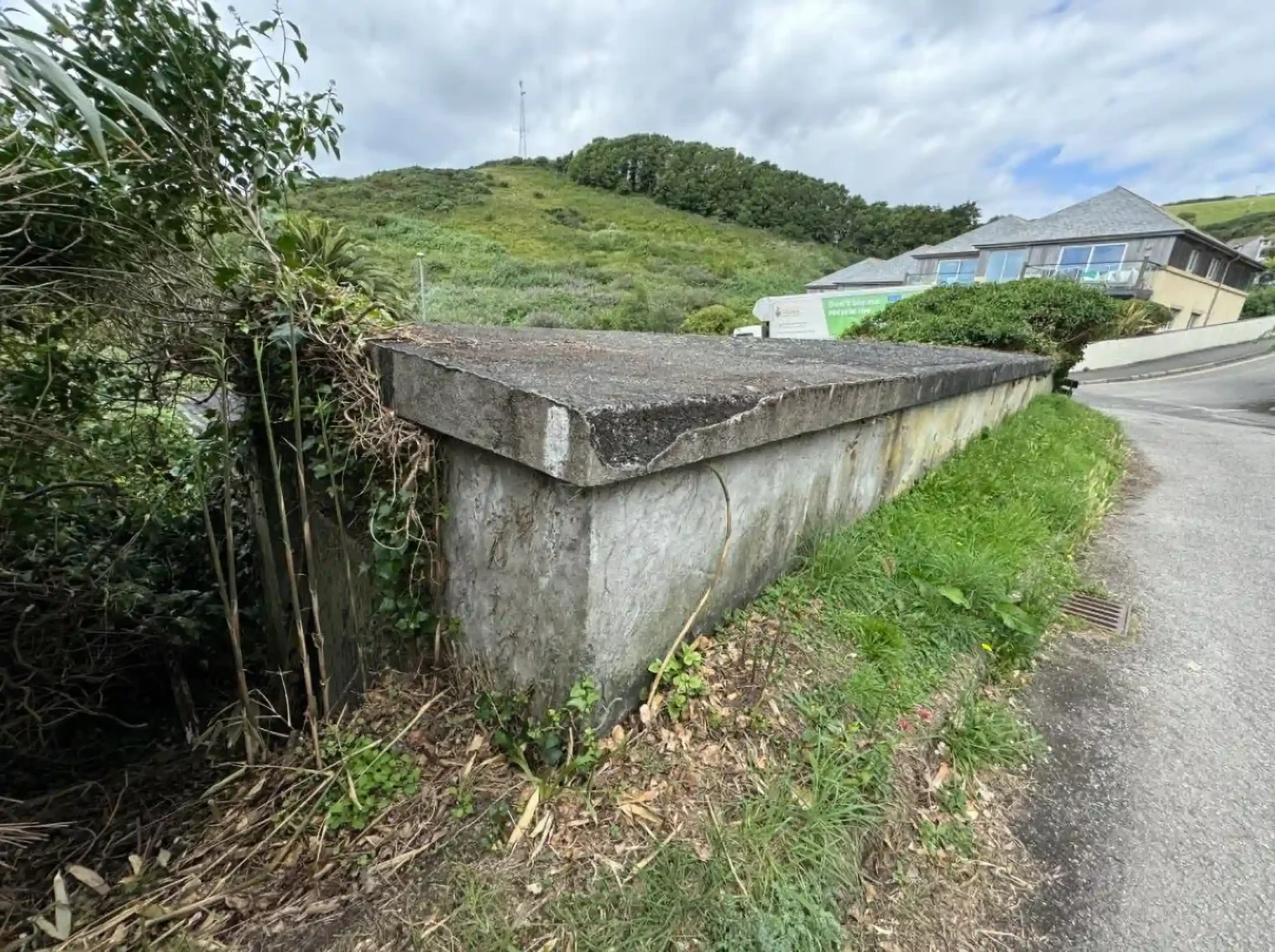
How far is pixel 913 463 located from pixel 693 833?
2994 millimetres

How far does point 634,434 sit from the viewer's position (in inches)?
59.9

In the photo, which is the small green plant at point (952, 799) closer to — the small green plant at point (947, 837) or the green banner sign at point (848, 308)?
the small green plant at point (947, 837)

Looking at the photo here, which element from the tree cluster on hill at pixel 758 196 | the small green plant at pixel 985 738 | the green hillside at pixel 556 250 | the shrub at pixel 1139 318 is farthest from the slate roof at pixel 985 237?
the small green plant at pixel 985 738

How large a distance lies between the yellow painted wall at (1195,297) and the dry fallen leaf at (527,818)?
37.0m

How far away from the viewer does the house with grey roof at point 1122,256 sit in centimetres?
2775

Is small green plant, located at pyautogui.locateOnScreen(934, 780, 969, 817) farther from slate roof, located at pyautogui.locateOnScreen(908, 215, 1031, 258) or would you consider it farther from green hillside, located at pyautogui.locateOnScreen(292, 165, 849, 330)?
slate roof, located at pyautogui.locateOnScreen(908, 215, 1031, 258)

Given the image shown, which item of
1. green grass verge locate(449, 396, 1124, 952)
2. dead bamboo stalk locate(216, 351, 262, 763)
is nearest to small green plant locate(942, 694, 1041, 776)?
green grass verge locate(449, 396, 1124, 952)

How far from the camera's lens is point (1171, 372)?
65.0 ft

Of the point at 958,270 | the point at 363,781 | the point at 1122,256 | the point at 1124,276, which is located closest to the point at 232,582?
the point at 363,781

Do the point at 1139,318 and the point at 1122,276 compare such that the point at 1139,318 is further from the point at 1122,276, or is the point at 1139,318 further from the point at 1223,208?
the point at 1223,208

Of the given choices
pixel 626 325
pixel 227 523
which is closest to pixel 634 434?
pixel 227 523

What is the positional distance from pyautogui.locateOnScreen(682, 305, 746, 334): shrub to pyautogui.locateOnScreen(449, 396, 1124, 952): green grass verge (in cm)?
1856

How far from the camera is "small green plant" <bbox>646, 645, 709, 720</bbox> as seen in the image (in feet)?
6.30

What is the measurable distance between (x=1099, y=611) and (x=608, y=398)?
343cm
